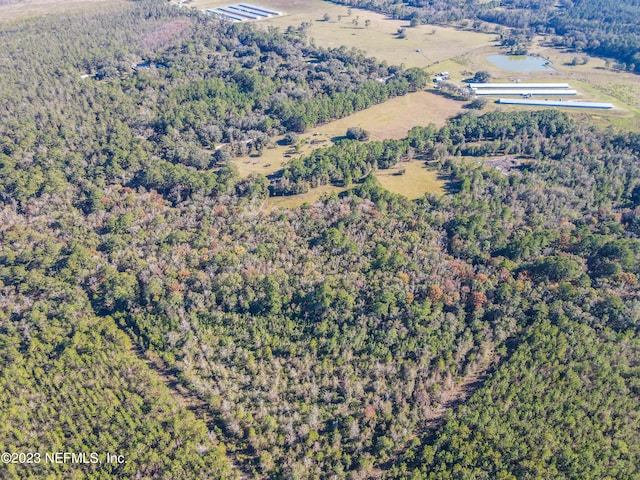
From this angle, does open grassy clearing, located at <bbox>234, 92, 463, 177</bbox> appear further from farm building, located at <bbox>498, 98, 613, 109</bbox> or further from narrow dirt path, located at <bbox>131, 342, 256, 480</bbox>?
narrow dirt path, located at <bbox>131, 342, 256, 480</bbox>

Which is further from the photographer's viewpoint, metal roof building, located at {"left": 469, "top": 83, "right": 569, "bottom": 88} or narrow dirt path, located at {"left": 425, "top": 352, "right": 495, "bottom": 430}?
metal roof building, located at {"left": 469, "top": 83, "right": 569, "bottom": 88}

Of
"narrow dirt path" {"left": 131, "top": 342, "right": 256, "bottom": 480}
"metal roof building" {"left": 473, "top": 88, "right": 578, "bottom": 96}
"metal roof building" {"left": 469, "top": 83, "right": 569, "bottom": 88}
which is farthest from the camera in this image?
"metal roof building" {"left": 469, "top": 83, "right": 569, "bottom": 88}

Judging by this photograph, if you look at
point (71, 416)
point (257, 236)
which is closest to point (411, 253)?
point (257, 236)

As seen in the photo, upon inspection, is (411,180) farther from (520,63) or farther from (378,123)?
(520,63)

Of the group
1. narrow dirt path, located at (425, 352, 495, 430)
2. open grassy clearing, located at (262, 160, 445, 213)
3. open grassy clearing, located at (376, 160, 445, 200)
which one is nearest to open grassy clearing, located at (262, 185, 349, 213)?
open grassy clearing, located at (262, 160, 445, 213)

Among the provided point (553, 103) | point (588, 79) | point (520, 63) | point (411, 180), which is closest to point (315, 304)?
point (411, 180)

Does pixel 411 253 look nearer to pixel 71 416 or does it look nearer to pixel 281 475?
pixel 281 475

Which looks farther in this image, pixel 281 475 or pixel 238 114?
pixel 238 114
